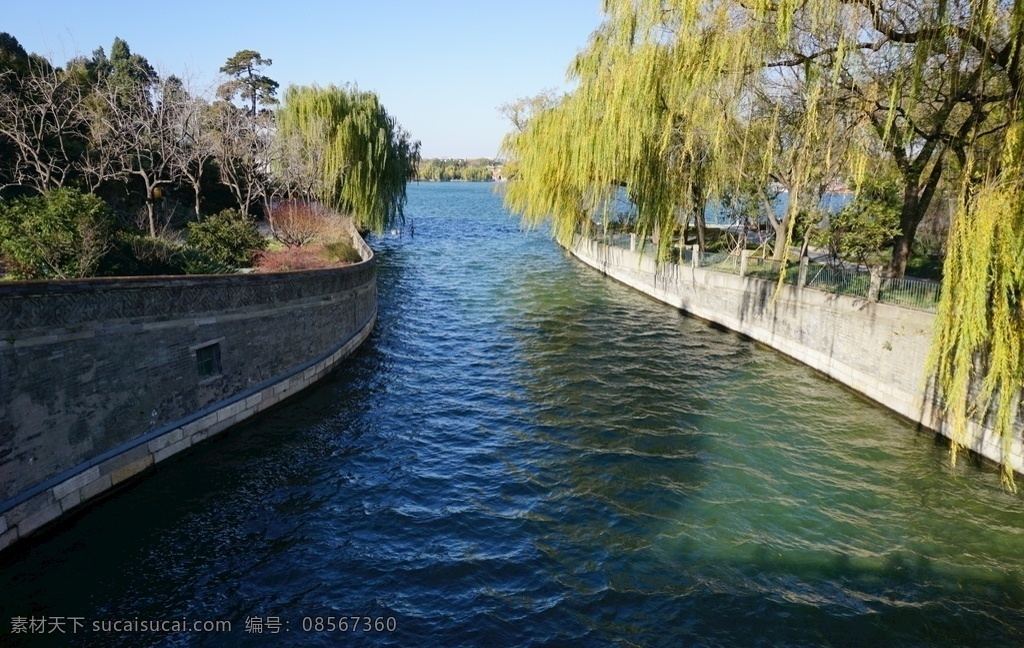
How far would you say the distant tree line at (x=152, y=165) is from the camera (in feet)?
45.5

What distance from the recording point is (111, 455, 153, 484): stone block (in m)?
11.0

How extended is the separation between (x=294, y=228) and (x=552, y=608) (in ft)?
73.8

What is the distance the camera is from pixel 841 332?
16.6 meters

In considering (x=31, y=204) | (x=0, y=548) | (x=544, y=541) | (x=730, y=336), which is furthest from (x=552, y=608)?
(x=730, y=336)

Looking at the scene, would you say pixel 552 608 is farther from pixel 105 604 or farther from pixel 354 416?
pixel 354 416

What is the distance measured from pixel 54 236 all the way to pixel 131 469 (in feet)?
18.9

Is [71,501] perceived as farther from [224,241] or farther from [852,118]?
[852,118]

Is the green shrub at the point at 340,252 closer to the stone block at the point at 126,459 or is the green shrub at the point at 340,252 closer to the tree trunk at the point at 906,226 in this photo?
the stone block at the point at 126,459

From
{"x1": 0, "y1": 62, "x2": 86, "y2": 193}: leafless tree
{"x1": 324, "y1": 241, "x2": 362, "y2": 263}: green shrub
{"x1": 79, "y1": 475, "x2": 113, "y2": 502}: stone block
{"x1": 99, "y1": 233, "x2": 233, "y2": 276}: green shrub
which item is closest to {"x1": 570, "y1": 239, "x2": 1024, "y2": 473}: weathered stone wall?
{"x1": 324, "y1": 241, "x2": 362, "y2": 263}: green shrub

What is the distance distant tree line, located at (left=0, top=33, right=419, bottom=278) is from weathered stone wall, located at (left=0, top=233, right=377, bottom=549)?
3.26 meters

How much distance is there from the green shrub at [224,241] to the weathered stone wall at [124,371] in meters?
5.56

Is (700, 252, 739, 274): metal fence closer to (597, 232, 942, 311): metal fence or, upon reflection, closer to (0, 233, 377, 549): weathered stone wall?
(597, 232, 942, 311): metal fence

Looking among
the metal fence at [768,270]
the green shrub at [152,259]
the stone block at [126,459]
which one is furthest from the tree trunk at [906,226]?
the green shrub at [152,259]

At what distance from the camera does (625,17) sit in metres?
17.0
